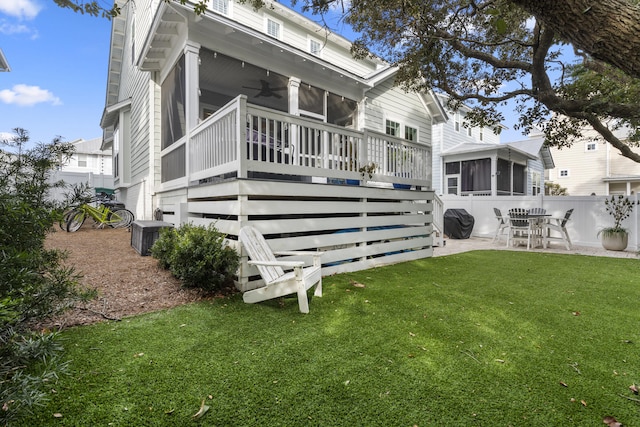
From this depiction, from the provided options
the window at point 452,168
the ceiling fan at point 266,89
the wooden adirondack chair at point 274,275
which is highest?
the ceiling fan at point 266,89

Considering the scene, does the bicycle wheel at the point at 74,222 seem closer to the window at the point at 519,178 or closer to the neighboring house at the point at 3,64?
the neighboring house at the point at 3,64

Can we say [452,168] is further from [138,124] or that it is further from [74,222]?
[74,222]

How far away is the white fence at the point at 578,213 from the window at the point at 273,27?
9587 mm

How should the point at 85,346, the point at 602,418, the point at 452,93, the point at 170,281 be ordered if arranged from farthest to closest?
1. the point at 452,93
2. the point at 170,281
3. the point at 85,346
4. the point at 602,418

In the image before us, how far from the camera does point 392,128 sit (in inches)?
420

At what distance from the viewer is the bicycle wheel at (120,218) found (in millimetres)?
9469

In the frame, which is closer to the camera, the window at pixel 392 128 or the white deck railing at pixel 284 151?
the white deck railing at pixel 284 151

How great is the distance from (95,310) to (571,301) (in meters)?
5.33

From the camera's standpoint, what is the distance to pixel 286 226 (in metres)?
4.23

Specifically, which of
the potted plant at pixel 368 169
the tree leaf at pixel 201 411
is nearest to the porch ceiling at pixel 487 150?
the potted plant at pixel 368 169

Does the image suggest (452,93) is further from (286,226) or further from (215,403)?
(215,403)

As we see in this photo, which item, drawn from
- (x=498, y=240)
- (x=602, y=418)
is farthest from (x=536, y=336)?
(x=498, y=240)

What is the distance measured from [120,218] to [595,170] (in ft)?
96.9

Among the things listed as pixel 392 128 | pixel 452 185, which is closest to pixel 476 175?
pixel 452 185
